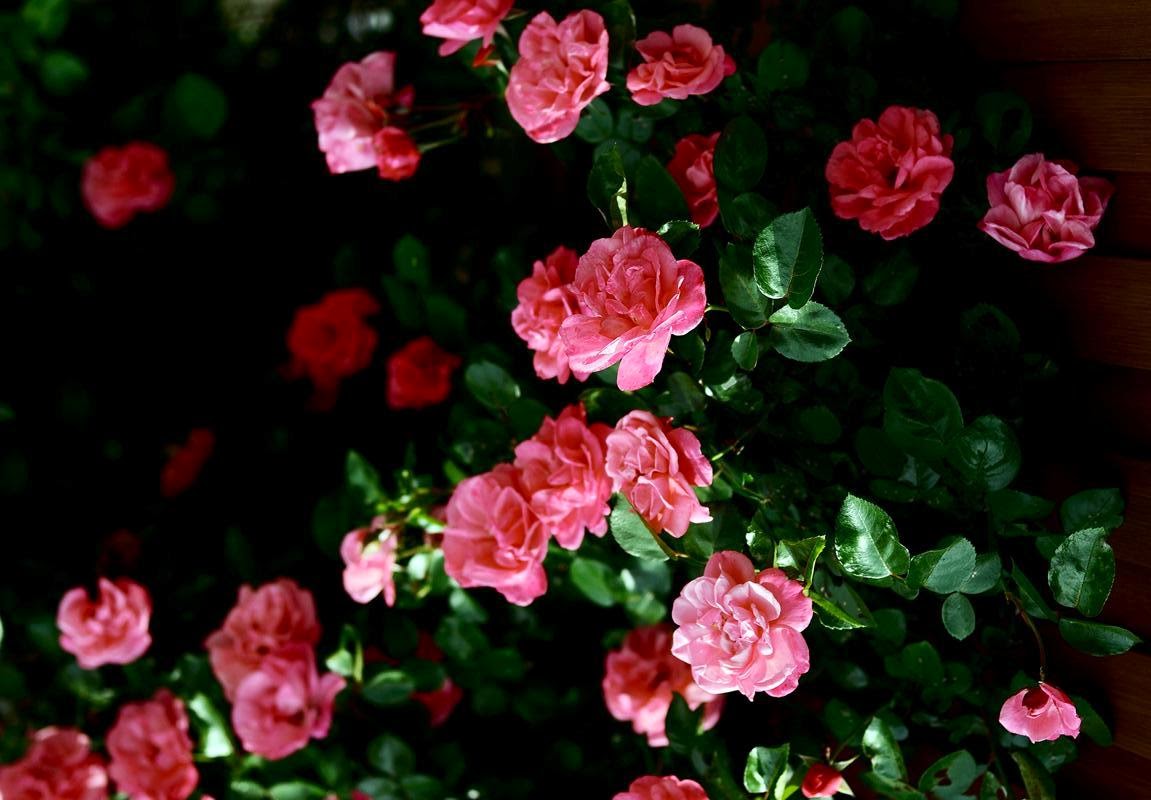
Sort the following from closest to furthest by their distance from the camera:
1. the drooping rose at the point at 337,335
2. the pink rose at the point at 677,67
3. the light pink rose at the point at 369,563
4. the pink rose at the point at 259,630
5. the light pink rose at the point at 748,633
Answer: the light pink rose at the point at 748,633 < the pink rose at the point at 677,67 < the light pink rose at the point at 369,563 < the pink rose at the point at 259,630 < the drooping rose at the point at 337,335

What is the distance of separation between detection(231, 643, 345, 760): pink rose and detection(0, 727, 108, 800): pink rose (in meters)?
0.30

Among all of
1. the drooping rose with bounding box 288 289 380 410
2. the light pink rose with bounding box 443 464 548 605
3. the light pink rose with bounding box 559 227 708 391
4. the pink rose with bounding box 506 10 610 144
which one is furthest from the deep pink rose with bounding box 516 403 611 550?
the drooping rose with bounding box 288 289 380 410

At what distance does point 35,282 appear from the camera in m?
1.50

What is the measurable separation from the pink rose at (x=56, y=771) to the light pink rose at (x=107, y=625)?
0.12m

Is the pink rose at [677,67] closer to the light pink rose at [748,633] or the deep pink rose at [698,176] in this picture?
the deep pink rose at [698,176]

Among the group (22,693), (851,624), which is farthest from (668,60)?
(22,693)

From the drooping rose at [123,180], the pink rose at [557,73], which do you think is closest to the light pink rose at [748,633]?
the pink rose at [557,73]

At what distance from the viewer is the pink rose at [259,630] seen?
41.8 inches

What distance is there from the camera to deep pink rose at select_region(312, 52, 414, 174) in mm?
1029

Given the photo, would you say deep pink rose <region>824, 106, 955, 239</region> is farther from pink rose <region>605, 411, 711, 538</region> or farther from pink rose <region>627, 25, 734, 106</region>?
pink rose <region>605, 411, 711, 538</region>

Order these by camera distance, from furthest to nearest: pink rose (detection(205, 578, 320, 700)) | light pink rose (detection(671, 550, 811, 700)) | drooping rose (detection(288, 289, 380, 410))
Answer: drooping rose (detection(288, 289, 380, 410))
pink rose (detection(205, 578, 320, 700))
light pink rose (detection(671, 550, 811, 700))

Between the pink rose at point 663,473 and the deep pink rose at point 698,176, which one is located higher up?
the deep pink rose at point 698,176

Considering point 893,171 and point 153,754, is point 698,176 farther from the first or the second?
point 153,754

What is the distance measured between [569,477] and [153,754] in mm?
693
